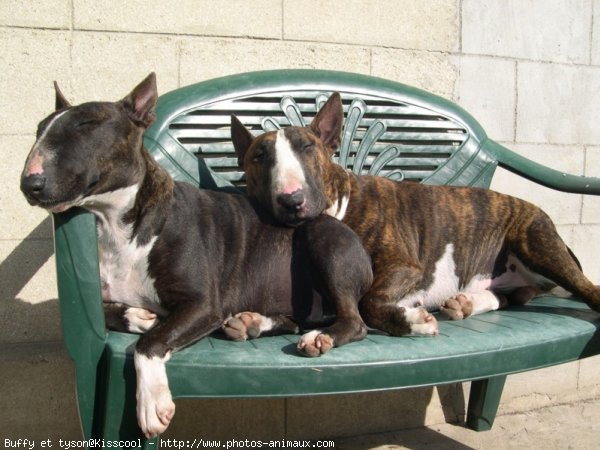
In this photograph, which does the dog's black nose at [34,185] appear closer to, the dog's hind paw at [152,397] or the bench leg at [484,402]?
the dog's hind paw at [152,397]

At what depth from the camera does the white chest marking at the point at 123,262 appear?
2332 mm

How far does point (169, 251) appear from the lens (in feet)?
7.71

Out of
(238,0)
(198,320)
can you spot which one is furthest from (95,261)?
(238,0)

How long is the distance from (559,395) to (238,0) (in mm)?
2919

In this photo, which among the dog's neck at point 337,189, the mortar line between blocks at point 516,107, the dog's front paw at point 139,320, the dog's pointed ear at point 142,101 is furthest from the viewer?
the mortar line between blocks at point 516,107

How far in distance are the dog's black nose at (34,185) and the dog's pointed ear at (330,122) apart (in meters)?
1.36

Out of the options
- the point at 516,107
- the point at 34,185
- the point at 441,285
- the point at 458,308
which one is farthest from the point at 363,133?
the point at 34,185

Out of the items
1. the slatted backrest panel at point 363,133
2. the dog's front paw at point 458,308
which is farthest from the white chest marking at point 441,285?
the slatted backrest panel at point 363,133

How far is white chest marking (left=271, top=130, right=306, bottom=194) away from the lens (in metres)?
2.57

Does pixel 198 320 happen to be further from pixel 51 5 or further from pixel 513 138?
pixel 513 138

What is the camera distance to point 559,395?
3.98m

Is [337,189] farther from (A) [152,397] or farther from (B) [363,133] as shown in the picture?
(A) [152,397]

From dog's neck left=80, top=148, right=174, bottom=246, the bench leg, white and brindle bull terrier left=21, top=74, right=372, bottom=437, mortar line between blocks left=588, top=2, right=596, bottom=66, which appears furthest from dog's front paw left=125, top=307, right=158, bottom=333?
mortar line between blocks left=588, top=2, right=596, bottom=66

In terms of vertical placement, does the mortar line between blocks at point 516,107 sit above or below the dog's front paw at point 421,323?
above
